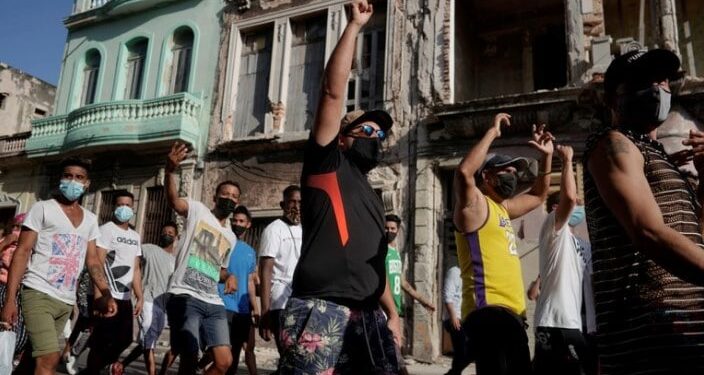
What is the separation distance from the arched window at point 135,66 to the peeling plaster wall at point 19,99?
993 centimetres

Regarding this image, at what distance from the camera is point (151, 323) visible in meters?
7.00

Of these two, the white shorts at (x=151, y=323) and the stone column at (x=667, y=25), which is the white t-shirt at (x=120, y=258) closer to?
the white shorts at (x=151, y=323)

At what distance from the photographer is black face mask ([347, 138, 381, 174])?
8.66 ft

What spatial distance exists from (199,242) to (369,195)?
258cm

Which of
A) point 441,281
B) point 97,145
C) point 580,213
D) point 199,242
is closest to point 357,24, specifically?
point 199,242

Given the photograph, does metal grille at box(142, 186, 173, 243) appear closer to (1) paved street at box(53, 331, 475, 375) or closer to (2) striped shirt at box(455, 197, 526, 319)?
(1) paved street at box(53, 331, 475, 375)

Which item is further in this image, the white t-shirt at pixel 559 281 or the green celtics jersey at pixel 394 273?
the green celtics jersey at pixel 394 273

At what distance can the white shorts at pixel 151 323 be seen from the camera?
22.4 feet

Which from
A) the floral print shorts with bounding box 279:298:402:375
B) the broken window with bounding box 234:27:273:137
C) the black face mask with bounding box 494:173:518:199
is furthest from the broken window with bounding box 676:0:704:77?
the floral print shorts with bounding box 279:298:402:375

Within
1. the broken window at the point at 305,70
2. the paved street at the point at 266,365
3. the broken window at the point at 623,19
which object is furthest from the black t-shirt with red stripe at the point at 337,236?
the broken window at the point at 623,19

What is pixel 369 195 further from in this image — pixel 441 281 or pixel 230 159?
pixel 230 159

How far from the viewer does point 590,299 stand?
456cm

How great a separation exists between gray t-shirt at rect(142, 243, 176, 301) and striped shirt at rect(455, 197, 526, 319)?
489 centimetres

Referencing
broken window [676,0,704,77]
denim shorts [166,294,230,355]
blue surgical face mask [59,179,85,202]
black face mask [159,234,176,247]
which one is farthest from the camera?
broken window [676,0,704,77]
